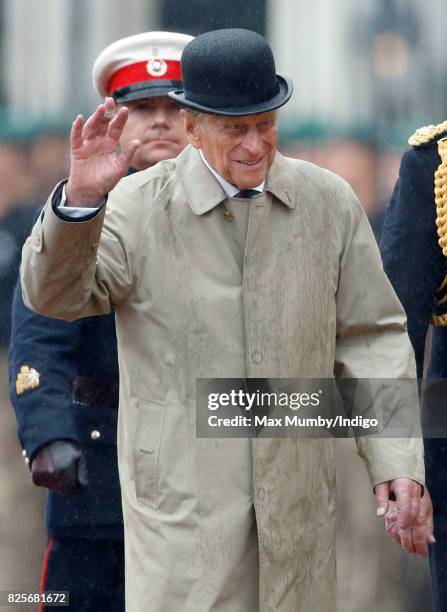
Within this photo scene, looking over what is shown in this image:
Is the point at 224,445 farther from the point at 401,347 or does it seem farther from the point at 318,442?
the point at 401,347

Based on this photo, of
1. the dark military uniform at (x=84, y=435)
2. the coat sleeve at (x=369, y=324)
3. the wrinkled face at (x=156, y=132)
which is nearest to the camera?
the coat sleeve at (x=369, y=324)

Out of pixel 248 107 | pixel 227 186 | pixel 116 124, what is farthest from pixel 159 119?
pixel 116 124

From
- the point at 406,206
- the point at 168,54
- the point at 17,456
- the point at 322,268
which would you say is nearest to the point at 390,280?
the point at 406,206

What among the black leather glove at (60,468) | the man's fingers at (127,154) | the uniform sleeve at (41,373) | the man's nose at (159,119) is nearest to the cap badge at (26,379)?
the uniform sleeve at (41,373)

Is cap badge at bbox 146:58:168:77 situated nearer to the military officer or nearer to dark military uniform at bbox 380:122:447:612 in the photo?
the military officer

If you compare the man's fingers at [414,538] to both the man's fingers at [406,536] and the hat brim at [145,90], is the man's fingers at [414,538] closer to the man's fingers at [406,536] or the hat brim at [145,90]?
the man's fingers at [406,536]

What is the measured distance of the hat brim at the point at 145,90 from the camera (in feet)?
17.6

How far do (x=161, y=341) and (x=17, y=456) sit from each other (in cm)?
258

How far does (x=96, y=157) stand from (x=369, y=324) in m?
0.90

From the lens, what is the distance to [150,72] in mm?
5496

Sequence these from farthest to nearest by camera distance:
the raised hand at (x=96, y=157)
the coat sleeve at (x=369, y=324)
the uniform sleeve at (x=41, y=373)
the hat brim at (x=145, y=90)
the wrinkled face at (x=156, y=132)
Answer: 1. the hat brim at (x=145, y=90)
2. the wrinkled face at (x=156, y=132)
3. the uniform sleeve at (x=41, y=373)
4. the coat sleeve at (x=369, y=324)
5. the raised hand at (x=96, y=157)

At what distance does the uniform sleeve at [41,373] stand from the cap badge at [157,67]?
92 centimetres

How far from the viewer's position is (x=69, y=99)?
21.9ft

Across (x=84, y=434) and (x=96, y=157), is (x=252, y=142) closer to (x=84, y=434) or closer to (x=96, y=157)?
(x=96, y=157)
